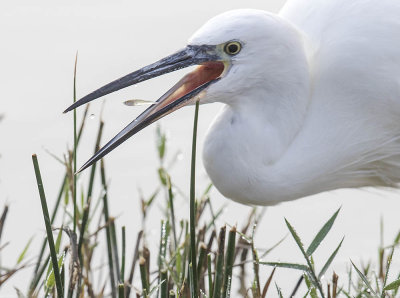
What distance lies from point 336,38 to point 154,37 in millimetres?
2686

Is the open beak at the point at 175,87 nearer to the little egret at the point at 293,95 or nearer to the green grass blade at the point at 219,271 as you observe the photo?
the little egret at the point at 293,95

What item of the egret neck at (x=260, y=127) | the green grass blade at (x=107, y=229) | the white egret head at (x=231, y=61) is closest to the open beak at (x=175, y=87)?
the white egret head at (x=231, y=61)

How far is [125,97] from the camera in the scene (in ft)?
18.2

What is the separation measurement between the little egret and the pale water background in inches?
41.2

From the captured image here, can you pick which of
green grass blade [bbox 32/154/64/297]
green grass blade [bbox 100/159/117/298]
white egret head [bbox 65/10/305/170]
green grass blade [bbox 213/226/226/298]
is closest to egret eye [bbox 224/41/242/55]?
white egret head [bbox 65/10/305/170]

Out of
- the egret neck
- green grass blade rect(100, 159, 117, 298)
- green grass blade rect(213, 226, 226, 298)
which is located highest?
the egret neck

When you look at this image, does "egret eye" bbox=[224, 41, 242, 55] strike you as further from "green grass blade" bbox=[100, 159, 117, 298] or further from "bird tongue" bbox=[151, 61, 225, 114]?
"green grass blade" bbox=[100, 159, 117, 298]

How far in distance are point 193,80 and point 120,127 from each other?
2.08 metres

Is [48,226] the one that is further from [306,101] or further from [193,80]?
[306,101]

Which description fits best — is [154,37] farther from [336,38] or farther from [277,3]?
[336,38]

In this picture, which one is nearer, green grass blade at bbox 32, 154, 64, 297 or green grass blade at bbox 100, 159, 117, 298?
green grass blade at bbox 32, 154, 64, 297

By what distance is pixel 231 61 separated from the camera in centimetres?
318

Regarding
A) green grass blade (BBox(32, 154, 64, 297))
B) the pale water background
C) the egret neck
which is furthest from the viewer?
the pale water background

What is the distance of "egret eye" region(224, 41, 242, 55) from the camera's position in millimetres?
3145
